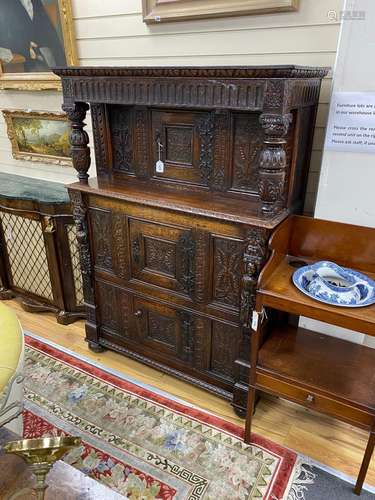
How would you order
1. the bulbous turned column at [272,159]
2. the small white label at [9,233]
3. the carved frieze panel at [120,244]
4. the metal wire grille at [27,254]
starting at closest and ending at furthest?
the bulbous turned column at [272,159] → the carved frieze panel at [120,244] → the metal wire grille at [27,254] → the small white label at [9,233]

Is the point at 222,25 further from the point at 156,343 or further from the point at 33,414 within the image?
the point at 33,414

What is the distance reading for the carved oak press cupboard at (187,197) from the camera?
4.96ft

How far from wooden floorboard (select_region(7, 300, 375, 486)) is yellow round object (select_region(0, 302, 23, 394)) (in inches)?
35.9

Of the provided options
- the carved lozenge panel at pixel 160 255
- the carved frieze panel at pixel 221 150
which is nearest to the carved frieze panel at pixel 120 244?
the carved lozenge panel at pixel 160 255

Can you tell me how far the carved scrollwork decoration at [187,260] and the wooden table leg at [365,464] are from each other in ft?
3.15

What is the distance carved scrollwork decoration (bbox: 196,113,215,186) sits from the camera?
180 cm

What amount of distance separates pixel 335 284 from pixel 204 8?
4.73ft

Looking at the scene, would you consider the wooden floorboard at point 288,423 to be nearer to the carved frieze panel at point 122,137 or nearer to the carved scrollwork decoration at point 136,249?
the carved scrollwork decoration at point 136,249

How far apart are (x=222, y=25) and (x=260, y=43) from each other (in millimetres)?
222

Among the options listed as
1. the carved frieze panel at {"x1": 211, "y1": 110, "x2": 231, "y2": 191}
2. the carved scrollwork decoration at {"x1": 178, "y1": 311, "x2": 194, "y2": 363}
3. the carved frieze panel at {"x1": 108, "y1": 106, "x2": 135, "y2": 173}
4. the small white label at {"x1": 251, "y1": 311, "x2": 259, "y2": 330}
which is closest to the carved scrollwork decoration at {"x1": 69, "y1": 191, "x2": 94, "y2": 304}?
the carved frieze panel at {"x1": 108, "y1": 106, "x2": 135, "y2": 173}

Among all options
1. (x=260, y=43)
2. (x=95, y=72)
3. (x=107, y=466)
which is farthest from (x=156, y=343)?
(x=260, y=43)

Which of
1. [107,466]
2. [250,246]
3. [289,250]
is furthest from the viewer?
[289,250]

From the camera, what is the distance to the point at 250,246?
1.58m

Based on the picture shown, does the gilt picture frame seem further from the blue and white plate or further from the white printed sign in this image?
the blue and white plate
